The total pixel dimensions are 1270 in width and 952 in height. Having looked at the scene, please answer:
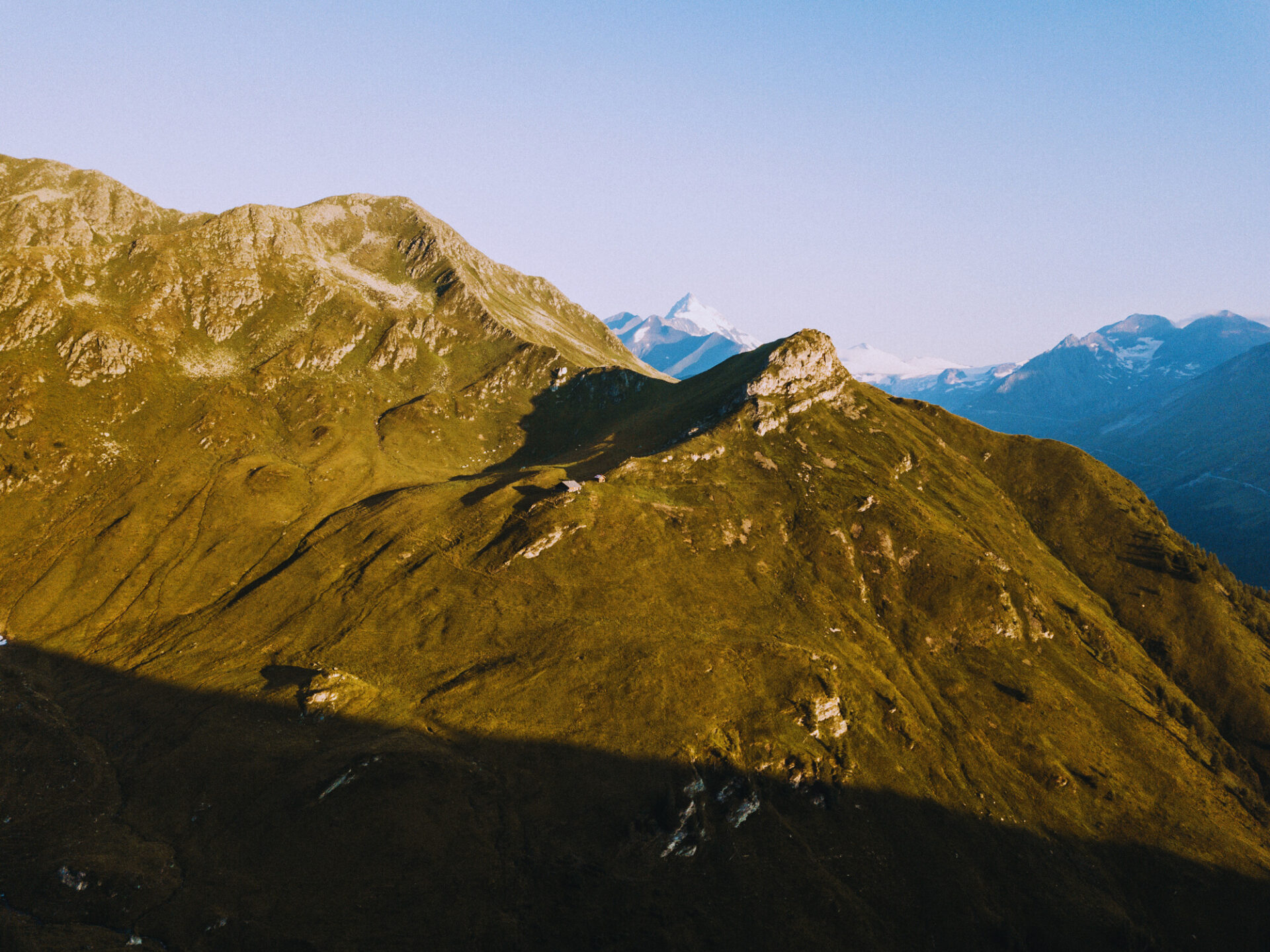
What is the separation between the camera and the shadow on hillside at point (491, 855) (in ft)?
281

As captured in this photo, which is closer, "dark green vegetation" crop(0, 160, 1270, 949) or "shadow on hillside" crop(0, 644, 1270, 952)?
"shadow on hillside" crop(0, 644, 1270, 952)

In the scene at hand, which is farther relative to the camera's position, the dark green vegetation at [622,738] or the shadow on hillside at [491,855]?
the dark green vegetation at [622,738]

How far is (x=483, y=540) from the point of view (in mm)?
182750

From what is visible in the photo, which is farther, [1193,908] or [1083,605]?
[1083,605]

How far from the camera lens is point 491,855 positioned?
324 feet

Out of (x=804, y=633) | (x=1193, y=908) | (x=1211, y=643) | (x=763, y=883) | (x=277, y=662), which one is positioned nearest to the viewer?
(x=763, y=883)

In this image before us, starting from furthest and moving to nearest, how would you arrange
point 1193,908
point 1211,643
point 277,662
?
point 1211,643 < point 277,662 < point 1193,908

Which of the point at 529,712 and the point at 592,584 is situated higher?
the point at 592,584

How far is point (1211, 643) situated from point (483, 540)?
229m

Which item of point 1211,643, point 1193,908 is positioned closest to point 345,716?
point 1193,908

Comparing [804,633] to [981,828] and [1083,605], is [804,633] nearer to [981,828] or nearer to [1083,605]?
[981,828]

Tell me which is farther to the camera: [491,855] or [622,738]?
[622,738]

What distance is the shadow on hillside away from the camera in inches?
3369

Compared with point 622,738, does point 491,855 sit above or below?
below
